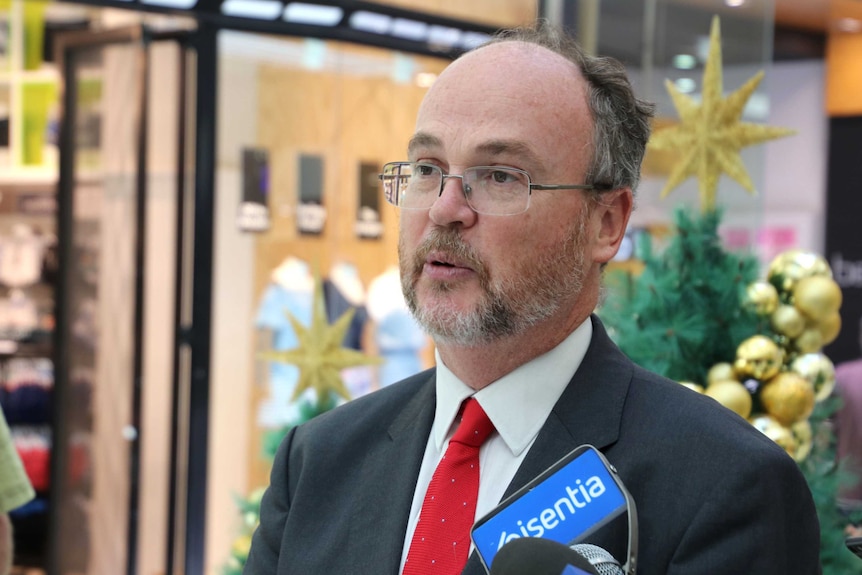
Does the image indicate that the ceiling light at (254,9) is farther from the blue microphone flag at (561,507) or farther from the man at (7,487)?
the blue microphone flag at (561,507)

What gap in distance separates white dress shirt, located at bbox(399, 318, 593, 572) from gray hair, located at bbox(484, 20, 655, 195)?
219 millimetres

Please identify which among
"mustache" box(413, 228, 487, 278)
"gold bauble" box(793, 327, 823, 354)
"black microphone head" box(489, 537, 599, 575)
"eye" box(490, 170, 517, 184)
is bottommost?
"black microphone head" box(489, 537, 599, 575)

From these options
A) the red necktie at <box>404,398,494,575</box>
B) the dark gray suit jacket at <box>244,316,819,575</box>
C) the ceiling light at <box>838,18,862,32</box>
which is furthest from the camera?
the ceiling light at <box>838,18,862,32</box>

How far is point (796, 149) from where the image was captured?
749 cm

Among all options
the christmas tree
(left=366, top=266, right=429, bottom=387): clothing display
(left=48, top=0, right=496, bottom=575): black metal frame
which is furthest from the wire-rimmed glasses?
(left=366, top=266, right=429, bottom=387): clothing display

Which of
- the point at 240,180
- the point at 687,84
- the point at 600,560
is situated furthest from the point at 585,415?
the point at 240,180

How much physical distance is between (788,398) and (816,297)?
24 centimetres

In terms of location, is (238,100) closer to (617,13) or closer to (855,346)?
(617,13)

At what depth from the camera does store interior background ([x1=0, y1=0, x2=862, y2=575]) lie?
15.1ft

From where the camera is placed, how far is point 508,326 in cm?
130

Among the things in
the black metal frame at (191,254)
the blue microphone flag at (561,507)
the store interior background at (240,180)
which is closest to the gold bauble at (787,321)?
the blue microphone flag at (561,507)

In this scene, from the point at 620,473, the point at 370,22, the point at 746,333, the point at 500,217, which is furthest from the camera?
the point at 370,22

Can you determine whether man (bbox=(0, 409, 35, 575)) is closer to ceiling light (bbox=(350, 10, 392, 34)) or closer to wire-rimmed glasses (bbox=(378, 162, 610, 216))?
wire-rimmed glasses (bbox=(378, 162, 610, 216))

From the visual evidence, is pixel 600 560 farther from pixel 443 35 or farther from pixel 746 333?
pixel 443 35
